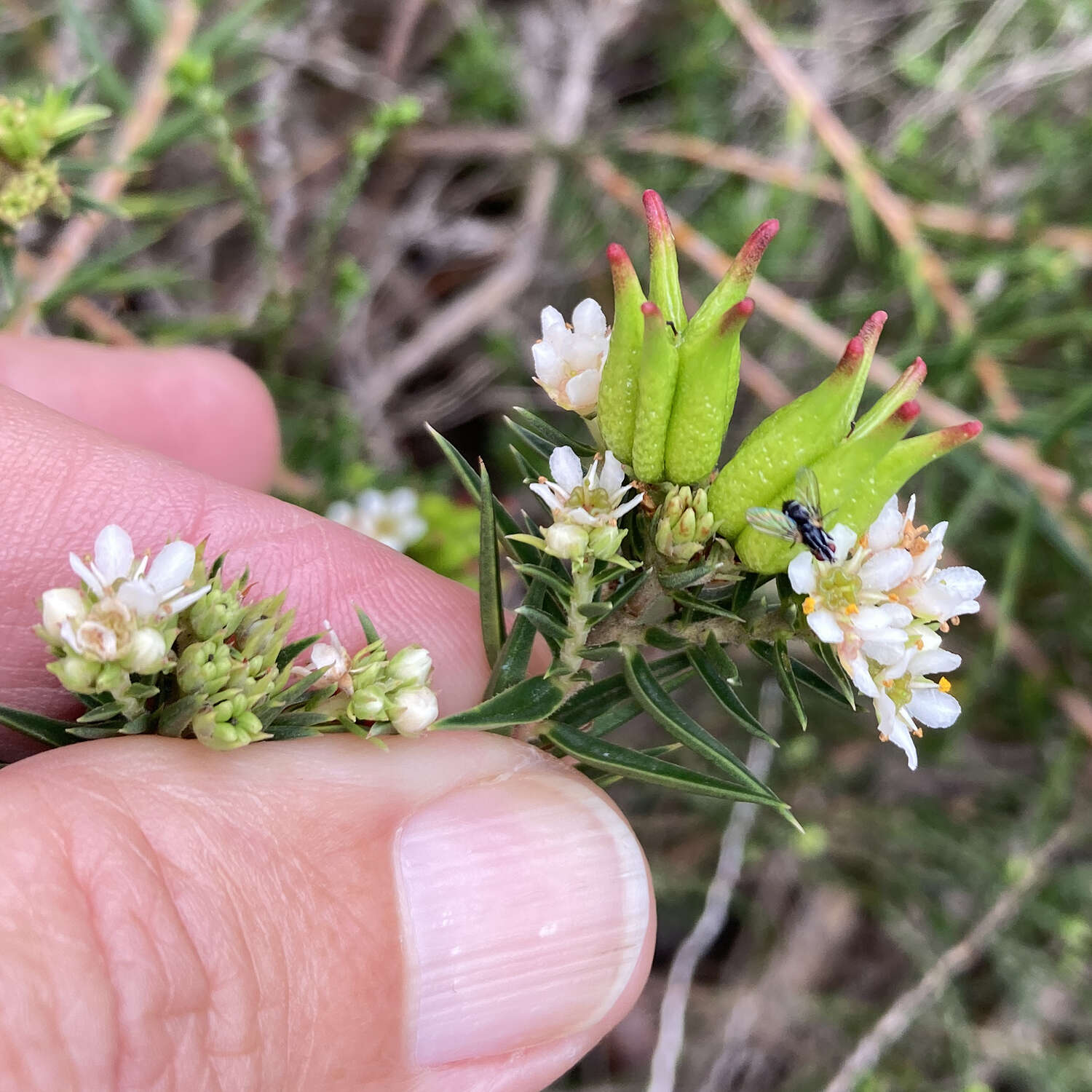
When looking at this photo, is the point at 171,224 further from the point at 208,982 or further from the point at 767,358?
the point at 208,982

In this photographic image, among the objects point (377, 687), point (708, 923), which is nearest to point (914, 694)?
point (377, 687)

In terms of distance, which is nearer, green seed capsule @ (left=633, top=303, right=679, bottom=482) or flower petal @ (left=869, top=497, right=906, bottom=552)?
green seed capsule @ (left=633, top=303, right=679, bottom=482)

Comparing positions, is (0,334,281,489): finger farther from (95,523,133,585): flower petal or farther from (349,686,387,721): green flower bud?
(349,686,387,721): green flower bud

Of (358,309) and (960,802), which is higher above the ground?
(358,309)

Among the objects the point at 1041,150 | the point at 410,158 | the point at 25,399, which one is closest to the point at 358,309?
the point at 410,158

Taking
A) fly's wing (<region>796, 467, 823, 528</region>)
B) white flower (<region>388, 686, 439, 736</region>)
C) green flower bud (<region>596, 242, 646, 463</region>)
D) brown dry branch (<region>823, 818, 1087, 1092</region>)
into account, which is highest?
green flower bud (<region>596, 242, 646, 463</region>)

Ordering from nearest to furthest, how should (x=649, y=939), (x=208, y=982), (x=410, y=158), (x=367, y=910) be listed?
(x=208, y=982), (x=367, y=910), (x=649, y=939), (x=410, y=158)

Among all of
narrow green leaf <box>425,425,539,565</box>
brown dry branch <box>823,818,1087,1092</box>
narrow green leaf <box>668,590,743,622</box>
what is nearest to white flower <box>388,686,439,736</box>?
narrow green leaf <box>425,425,539,565</box>

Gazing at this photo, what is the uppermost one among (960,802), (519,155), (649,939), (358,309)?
(519,155)
